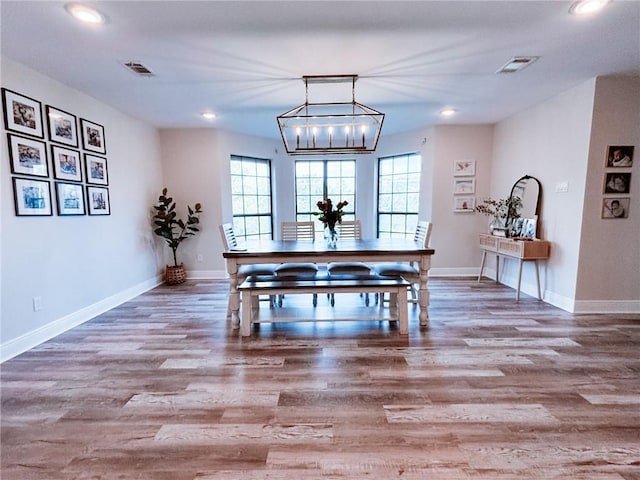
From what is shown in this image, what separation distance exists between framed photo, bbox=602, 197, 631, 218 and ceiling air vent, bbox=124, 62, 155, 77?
15.3 ft

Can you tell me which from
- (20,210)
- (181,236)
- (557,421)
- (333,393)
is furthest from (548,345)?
(181,236)

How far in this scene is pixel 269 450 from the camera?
147cm

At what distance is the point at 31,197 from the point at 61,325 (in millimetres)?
1226

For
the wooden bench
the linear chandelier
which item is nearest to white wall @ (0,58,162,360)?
the wooden bench

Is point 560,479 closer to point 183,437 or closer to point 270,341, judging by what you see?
point 183,437

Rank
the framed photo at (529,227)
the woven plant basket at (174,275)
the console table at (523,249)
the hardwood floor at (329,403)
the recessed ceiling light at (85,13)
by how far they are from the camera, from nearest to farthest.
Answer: the hardwood floor at (329,403), the recessed ceiling light at (85,13), the console table at (523,249), the framed photo at (529,227), the woven plant basket at (174,275)

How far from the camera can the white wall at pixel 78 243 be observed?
7.95ft

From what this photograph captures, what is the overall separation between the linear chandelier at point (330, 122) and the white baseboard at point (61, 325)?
2.75 m

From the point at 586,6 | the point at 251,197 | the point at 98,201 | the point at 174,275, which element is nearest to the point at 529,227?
the point at 586,6

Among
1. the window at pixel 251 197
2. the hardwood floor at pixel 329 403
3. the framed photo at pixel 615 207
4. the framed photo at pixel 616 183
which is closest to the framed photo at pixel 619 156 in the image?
the framed photo at pixel 616 183

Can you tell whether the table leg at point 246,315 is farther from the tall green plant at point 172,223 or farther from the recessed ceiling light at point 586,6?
the recessed ceiling light at point 586,6

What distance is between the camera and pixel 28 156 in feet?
8.41

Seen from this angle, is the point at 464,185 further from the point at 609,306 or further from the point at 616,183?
the point at 609,306

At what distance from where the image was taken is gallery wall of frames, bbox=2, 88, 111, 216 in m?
2.47
